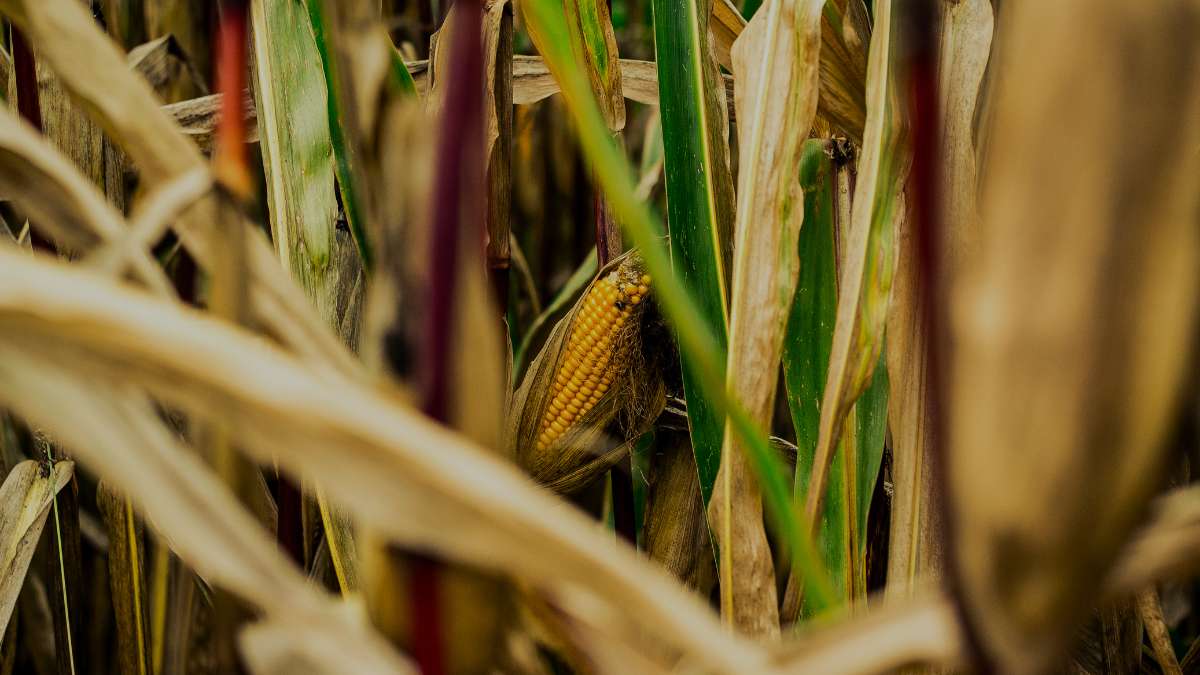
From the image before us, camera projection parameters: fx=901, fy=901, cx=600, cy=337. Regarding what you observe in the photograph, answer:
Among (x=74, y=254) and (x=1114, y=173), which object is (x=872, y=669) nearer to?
(x=1114, y=173)

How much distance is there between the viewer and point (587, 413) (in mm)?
722

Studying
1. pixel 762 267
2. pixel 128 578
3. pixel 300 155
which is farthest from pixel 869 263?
pixel 128 578

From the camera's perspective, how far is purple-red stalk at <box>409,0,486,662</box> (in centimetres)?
21

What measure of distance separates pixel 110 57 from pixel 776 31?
1.21 ft

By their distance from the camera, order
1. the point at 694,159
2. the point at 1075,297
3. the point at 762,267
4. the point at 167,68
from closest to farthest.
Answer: the point at 1075,297
the point at 762,267
the point at 694,159
the point at 167,68

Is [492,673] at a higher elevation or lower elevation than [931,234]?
lower

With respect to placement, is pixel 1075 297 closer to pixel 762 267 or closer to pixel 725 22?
pixel 762 267

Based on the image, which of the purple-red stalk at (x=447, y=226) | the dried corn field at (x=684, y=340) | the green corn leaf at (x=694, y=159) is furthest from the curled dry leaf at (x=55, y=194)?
the green corn leaf at (x=694, y=159)

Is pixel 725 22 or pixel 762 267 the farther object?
pixel 725 22

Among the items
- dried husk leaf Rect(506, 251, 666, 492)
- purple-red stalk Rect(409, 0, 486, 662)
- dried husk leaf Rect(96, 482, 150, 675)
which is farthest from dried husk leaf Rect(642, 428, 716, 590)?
purple-red stalk Rect(409, 0, 486, 662)

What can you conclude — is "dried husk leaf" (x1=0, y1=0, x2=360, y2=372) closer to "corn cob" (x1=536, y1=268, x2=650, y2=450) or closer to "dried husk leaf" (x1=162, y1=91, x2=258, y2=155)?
"corn cob" (x1=536, y1=268, x2=650, y2=450)

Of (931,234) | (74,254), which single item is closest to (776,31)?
(931,234)

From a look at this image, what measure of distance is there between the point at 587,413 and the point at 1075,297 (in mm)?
552

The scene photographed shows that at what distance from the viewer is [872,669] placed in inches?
9.2
